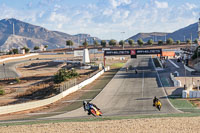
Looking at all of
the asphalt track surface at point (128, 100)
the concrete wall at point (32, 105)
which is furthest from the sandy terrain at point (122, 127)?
the concrete wall at point (32, 105)

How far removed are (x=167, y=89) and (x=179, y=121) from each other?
2201 cm

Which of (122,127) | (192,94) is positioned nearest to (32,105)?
(192,94)

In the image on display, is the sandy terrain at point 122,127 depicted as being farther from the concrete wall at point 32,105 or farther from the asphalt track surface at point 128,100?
the concrete wall at point 32,105

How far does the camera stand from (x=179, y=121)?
18.0 meters

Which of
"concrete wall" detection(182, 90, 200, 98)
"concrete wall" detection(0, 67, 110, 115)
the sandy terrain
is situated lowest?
"concrete wall" detection(0, 67, 110, 115)

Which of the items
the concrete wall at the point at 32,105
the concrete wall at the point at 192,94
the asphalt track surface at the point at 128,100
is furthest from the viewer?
the concrete wall at the point at 192,94

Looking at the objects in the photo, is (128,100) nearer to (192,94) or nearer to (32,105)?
(192,94)

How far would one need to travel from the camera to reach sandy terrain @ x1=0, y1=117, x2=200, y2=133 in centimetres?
1595

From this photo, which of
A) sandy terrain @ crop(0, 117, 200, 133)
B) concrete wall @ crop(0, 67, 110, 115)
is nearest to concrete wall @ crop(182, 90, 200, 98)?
concrete wall @ crop(0, 67, 110, 115)

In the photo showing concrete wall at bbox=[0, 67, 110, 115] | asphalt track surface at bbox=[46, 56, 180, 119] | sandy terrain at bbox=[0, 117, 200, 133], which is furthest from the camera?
concrete wall at bbox=[0, 67, 110, 115]

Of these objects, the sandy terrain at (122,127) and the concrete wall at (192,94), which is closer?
the sandy terrain at (122,127)

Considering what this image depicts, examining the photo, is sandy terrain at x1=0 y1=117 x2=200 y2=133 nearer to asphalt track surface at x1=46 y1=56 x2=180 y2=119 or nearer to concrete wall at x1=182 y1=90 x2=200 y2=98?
asphalt track surface at x1=46 y1=56 x2=180 y2=119

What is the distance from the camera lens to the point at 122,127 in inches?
665

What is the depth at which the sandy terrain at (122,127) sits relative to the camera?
16.0 m
